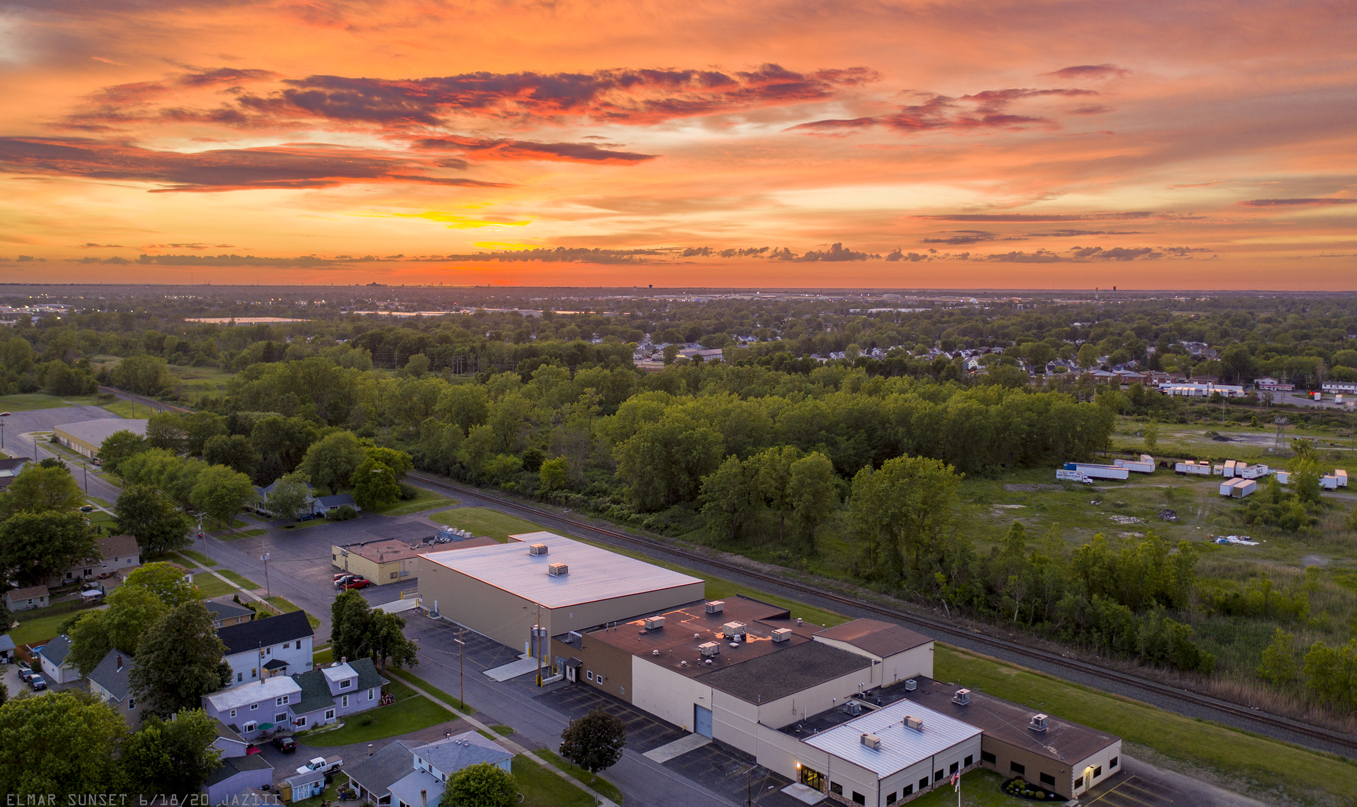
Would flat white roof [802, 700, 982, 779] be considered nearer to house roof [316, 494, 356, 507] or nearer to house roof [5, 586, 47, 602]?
house roof [5, 586, 47, 602]

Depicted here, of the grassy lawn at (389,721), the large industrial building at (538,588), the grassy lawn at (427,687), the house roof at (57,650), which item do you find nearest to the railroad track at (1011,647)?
the large industrial building at (538,588)

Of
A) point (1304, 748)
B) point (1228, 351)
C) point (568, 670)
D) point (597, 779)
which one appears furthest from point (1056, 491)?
point (1228, 351)

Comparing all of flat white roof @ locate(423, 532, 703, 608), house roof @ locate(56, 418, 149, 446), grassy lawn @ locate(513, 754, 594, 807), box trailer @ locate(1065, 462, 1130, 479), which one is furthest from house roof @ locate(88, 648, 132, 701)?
box trailer @ locate(1065, 462, 1130, 479)

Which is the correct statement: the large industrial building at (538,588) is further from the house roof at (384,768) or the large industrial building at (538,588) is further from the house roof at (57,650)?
the house roof at (57,650)

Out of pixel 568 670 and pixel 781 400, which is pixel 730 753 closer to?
pixel 568 670

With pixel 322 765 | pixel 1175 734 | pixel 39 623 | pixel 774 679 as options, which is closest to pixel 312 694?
pixel 322 765

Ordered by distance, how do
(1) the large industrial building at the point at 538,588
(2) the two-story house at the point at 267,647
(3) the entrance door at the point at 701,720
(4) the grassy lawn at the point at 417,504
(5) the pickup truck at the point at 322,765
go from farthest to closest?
(4) the grassy lawn at the point at 417,504 < (1) the large industrial building at the point at 538,588 < (2) the two-story house at the point at 267,647 < (3) the entrance door at the point at 701,720 < (5) the pickup truck at the point at 322,765
